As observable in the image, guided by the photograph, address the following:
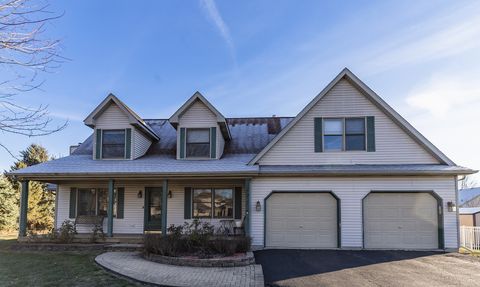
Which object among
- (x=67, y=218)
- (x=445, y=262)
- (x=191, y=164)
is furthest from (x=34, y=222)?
(x=445, y=262)

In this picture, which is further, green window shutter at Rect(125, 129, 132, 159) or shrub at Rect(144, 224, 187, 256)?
green window shutter at Rect(125, 129, 132, 159)

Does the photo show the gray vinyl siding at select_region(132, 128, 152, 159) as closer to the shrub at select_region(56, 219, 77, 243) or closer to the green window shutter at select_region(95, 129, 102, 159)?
the green window shutter at select_region(95, 129, 102, 159)

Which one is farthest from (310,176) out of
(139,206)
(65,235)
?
(65,235)

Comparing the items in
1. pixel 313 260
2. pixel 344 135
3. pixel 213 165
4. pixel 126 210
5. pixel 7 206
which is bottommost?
pixel 313 260

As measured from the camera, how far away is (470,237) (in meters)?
16.4

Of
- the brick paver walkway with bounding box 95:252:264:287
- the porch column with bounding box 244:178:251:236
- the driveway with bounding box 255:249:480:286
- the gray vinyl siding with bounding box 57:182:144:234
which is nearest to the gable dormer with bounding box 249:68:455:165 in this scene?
the porch column with bounding box 244:178:251:236

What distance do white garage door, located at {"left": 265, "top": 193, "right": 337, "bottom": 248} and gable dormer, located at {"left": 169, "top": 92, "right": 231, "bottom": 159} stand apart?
3.84 meters

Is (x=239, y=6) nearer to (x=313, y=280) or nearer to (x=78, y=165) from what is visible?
(x=78, y=165)

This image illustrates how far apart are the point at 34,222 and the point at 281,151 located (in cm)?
1891

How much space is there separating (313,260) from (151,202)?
27.1ft

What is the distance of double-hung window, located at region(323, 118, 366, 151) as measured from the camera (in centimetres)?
1438

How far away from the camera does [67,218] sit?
16.6 m

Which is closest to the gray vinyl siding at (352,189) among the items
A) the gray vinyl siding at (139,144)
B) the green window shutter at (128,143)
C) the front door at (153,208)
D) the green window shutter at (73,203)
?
the front door at (153,208)

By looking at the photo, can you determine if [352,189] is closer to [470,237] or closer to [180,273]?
[470,237]
